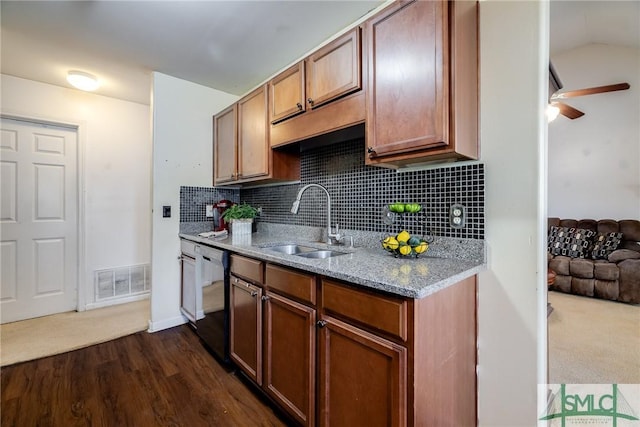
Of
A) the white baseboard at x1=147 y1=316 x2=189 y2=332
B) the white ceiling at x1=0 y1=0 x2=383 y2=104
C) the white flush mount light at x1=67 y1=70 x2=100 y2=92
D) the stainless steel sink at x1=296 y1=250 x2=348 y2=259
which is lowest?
the white baseboard at x1=147 y1=316 x2=189 y2=332

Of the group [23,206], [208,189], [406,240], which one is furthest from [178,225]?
[406,240]

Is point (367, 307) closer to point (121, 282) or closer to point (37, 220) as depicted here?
point (121, 282)

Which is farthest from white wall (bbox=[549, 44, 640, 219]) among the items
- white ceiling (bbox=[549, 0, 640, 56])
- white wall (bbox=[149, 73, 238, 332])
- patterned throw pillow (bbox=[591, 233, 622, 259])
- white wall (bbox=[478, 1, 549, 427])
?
white wall (bbox=[149, 73, 238, 332])

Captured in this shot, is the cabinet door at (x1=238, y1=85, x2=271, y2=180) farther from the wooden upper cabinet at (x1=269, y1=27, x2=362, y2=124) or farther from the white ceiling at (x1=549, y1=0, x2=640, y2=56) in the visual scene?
the white ceiling at (x1=549, y1=0, x2=640, y2=56)

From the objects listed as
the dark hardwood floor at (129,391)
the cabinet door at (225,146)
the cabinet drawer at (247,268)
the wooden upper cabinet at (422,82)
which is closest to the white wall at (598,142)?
the wooden upper cabinet at (422,82)

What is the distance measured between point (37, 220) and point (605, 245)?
659cm

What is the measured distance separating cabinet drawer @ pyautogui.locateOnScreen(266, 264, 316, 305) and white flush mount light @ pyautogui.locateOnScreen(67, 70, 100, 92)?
2.69 m

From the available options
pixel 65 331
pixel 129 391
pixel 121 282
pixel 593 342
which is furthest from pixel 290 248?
pixel 593 342

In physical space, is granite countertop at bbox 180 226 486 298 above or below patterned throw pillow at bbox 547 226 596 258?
above

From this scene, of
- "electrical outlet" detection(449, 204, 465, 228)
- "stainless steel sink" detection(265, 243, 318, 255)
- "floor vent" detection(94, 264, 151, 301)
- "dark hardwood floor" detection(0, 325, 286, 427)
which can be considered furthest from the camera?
"floor vent" detection(94, 264, 151, 301)

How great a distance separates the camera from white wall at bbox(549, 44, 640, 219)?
Result: 3.88 m

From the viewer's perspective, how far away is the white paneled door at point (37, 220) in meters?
2.69

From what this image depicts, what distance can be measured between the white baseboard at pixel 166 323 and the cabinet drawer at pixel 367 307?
2112 mm

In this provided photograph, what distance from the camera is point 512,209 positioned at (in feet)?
4.10
